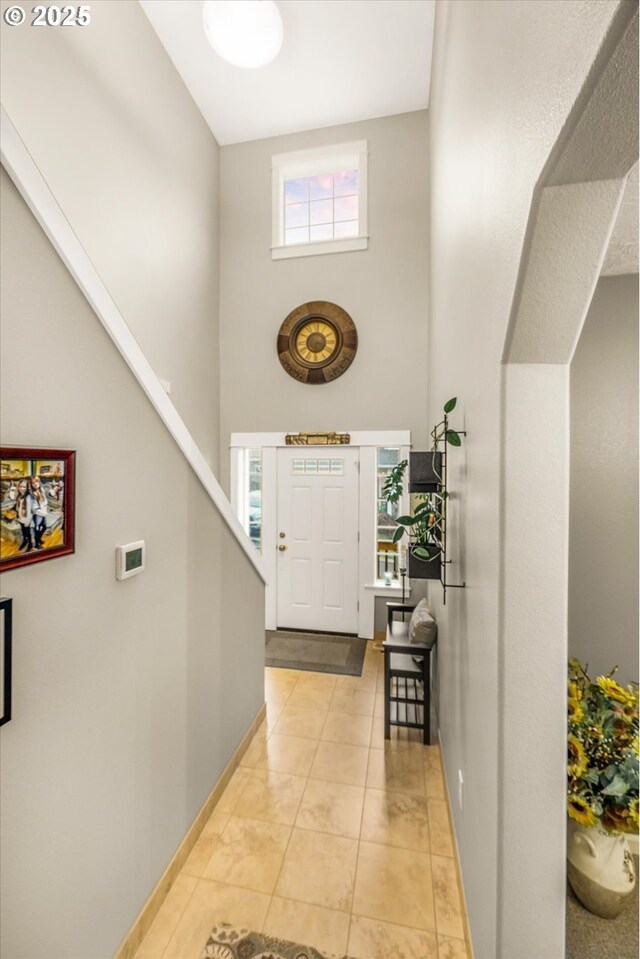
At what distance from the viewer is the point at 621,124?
24.4 inches

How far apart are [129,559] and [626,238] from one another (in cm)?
245

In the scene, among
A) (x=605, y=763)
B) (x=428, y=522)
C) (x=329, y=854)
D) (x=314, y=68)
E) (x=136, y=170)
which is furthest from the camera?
(x=314, y=68)

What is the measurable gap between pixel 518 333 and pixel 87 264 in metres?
1.19

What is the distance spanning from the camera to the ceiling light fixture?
294cm

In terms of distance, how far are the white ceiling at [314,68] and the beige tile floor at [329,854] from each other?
16.9 feet

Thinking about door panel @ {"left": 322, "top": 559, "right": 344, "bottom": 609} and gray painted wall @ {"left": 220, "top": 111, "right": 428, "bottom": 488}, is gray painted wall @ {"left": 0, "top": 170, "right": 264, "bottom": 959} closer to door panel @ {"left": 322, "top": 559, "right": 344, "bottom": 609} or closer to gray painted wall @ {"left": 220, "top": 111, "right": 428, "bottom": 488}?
door panel @ {"left": 322, "top": 559, "right": 344, "bottom": 609}

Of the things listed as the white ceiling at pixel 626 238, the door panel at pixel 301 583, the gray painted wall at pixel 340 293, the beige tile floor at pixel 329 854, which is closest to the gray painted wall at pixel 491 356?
the beige tile floor at pixel 329 854

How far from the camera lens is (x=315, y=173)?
4.49 m

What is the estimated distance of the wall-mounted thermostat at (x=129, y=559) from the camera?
4.66ft

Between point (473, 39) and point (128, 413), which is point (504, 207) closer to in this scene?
point (473, 39)

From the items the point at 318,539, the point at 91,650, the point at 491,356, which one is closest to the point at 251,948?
the point at 91,650

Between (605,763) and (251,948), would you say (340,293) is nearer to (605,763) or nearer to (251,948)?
(605,763)

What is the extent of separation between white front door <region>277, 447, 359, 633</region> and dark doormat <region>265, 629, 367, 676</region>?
13 cm

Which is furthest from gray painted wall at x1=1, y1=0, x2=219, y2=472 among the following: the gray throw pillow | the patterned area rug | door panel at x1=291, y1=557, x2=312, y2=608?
the patterned area rug
